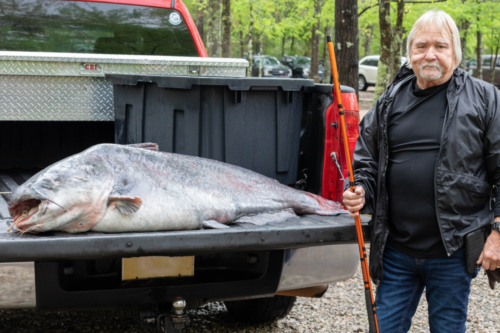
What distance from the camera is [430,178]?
2596 mm

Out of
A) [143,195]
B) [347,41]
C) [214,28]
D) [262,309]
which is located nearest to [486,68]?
[214,28]

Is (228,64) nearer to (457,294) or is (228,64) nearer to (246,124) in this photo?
(246,124)

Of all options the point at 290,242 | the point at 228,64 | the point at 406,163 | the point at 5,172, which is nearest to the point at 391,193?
the point at 406,163

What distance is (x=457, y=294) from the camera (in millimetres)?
2641

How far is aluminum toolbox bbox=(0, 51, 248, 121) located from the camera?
3.41 m

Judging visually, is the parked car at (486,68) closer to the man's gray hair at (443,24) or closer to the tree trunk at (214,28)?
the tree trunk at (214,28)

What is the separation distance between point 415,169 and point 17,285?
182cm

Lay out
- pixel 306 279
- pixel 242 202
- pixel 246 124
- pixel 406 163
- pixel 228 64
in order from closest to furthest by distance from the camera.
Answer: pixel 406 163
pixel 242 202
pixel 306 279
pixel 246 124
pixel 228 64

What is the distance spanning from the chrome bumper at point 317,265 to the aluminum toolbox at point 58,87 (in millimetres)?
1433

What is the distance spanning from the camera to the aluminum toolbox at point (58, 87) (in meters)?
3.41

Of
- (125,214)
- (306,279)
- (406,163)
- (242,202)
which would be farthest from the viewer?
(306,279)

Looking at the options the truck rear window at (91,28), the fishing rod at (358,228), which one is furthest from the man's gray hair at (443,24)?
the truck rear window at (91,28)

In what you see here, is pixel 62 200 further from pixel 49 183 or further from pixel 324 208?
pixel 324 208

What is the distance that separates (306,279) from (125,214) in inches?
Result: 42.3
